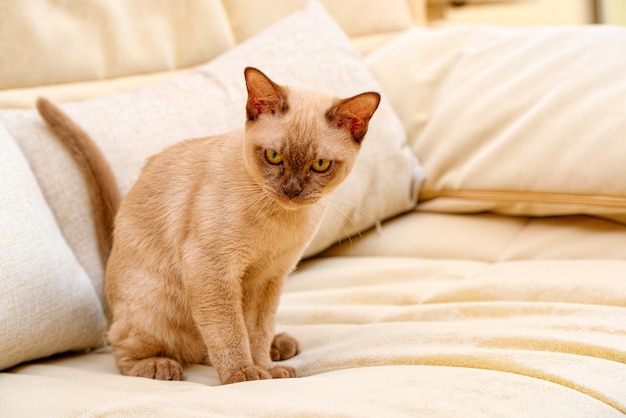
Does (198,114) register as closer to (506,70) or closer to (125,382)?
(125,382)

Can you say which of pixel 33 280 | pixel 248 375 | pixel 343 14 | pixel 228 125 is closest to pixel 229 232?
pixel 248 375

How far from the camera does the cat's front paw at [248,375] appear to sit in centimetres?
121

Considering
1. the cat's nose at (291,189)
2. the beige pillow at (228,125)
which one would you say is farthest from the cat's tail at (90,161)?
the cat's nose at (291,189)

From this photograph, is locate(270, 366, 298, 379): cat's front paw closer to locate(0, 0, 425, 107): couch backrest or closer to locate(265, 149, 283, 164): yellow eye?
locate(265, 149, 283, 164): yellow eye

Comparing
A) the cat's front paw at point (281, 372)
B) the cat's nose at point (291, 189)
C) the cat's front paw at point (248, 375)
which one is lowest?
the cat's front paw at point (281, 372)

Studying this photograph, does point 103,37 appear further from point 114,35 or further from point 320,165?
point 320,165

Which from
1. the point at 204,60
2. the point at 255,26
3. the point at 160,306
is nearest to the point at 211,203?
the point at 160,306

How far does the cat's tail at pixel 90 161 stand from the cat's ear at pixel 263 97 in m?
0.38

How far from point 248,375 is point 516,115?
42.0 inches

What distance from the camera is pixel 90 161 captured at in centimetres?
149

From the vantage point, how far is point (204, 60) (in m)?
2.06

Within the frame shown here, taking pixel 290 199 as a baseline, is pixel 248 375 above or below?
below

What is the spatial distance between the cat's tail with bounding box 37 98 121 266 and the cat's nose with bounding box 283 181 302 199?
45 cm

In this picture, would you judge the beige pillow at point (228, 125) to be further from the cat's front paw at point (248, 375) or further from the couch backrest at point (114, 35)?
the cat's front paw at point (248, 375)
